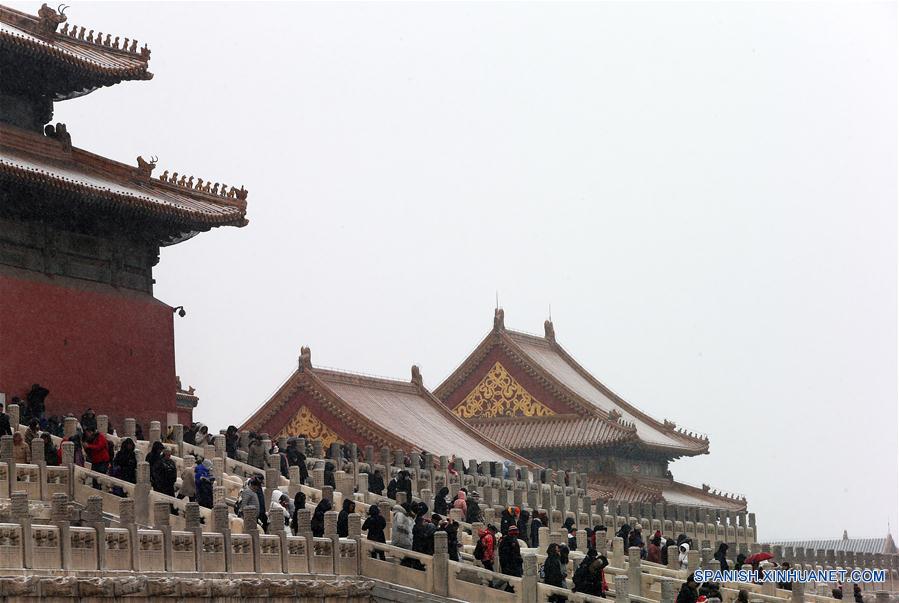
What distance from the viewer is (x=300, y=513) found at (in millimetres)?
22844

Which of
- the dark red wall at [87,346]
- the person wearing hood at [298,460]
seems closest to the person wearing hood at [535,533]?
the person wearing hood at [298,460]

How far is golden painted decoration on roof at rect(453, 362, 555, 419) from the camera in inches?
2276

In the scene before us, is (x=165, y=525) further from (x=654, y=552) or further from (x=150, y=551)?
(x=654, y=552)

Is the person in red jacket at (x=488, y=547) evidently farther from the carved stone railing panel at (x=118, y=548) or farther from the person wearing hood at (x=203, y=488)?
the carved stone railing panel at (x=118, y=548)

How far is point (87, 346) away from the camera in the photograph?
107 ft

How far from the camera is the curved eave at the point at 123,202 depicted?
3044 centimetres

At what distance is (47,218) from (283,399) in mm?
17476

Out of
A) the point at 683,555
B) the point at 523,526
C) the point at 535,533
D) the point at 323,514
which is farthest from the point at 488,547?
the point at 683,555

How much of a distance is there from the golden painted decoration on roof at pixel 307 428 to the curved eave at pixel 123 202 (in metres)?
13.2

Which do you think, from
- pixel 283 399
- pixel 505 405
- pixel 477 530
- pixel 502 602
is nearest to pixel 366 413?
pixel 283 399

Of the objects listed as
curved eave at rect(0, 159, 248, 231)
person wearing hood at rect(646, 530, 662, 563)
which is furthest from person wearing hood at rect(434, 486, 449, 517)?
curved eave at rect(0, 159, 248, 231)

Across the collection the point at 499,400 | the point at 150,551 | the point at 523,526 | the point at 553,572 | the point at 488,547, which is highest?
the point at 499,400

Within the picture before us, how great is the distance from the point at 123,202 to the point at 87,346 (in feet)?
9.18

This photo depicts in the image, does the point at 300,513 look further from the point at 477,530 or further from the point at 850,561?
the point at 850,561
